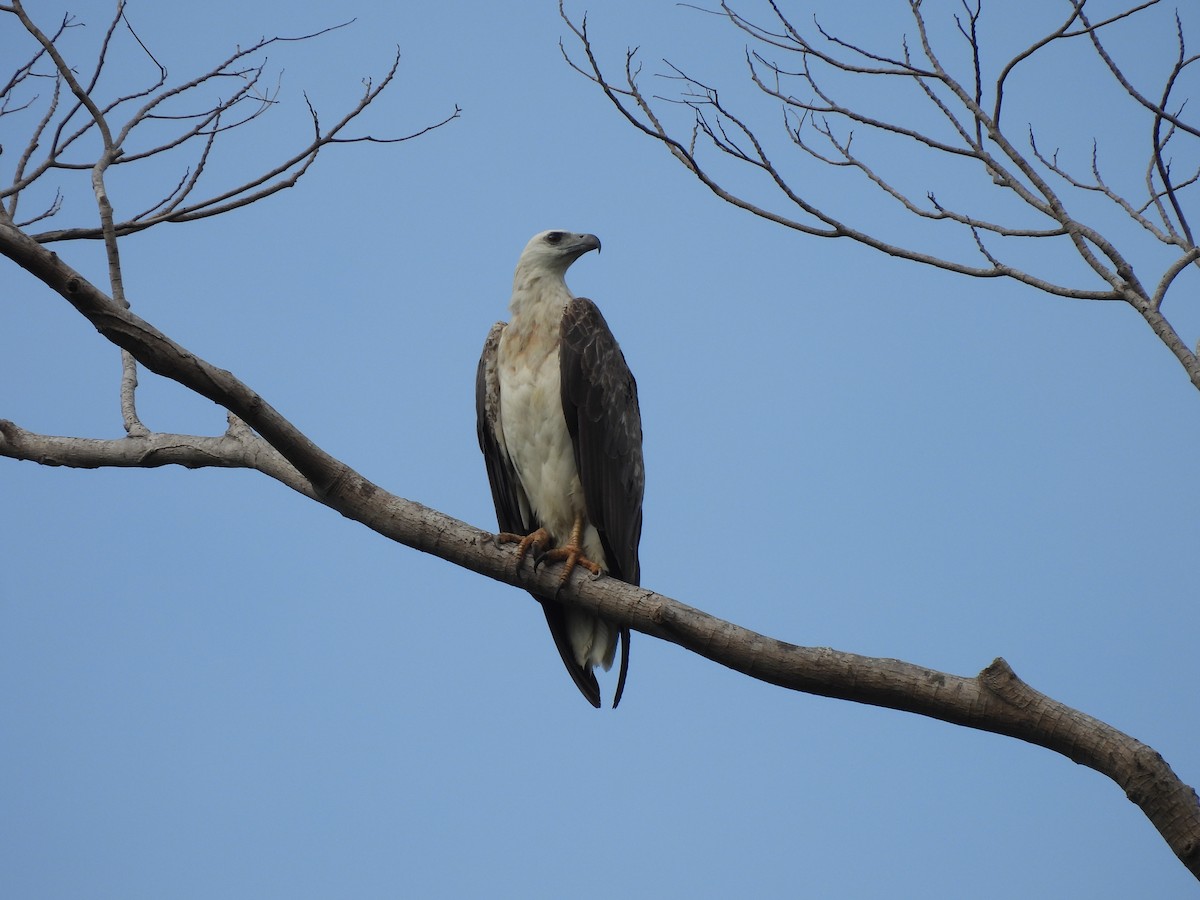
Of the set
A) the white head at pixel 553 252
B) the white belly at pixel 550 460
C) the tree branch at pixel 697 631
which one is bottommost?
the tree branch at pixel 697 631

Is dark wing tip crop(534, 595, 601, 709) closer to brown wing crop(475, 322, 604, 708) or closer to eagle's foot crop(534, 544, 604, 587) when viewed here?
brown wing crop(475, 322, 604, 708)

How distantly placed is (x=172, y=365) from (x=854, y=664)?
2255 mm

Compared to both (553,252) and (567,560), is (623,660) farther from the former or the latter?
(553,252)

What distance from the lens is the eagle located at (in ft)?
18.3

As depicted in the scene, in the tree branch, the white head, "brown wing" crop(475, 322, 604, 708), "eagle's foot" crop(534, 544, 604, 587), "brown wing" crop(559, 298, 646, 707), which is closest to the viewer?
the tree branch

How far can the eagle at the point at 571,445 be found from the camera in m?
5.59

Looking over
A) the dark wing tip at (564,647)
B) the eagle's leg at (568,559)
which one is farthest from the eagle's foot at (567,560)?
the dark wing tip at (564,647)

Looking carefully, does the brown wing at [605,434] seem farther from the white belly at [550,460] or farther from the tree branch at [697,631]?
the tree branch at [697,631]

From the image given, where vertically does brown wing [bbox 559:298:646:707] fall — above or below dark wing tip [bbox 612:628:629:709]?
above

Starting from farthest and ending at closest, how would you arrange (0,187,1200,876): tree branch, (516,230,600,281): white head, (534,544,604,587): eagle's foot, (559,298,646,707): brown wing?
(516,230,600,281): white head → (559,298,646,707): brown wing → (534,544,604,587): eagle's foot → (0,187,1200,876): tree branch

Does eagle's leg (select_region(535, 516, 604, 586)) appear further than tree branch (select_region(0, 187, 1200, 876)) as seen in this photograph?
Yes

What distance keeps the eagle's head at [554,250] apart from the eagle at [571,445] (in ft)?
0.84

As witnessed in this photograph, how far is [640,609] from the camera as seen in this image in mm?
4203

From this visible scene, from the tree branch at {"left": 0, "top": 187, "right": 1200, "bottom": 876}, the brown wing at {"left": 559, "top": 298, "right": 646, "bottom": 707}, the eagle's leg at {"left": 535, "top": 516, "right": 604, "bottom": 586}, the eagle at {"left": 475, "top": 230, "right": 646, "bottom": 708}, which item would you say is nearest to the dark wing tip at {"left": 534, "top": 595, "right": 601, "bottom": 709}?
the eagle at {"left": 475, "top": 230, "right": 646, "bottom": 708}
